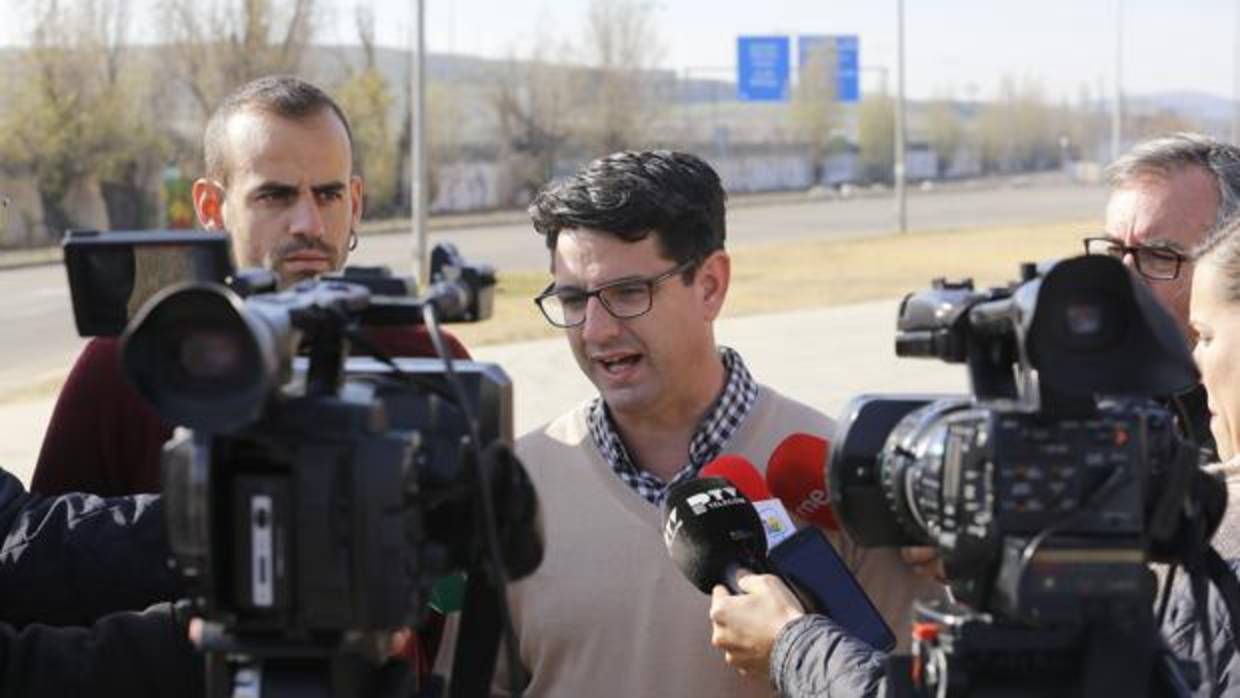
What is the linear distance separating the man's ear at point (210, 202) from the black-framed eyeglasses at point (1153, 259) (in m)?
2.03

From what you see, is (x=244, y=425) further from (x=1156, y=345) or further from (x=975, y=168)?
(x=975, y=168)

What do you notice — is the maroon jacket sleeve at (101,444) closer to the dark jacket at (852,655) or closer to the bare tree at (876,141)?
the dark jacket at (852,655)

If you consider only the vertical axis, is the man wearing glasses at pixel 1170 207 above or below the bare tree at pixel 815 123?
below

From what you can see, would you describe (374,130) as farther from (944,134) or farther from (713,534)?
(944,134)

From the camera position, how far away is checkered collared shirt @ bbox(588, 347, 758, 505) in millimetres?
3664

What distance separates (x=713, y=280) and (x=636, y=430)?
13.3 inches

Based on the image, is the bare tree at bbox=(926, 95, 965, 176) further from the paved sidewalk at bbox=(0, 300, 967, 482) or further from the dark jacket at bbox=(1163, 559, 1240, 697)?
the dark jacket at bbox=(1163, 559, 1240, 697)

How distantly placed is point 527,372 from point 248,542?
14869 millimetres

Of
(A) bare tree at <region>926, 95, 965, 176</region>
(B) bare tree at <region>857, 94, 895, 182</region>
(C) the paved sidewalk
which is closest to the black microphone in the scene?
(C) the paved sidewalk

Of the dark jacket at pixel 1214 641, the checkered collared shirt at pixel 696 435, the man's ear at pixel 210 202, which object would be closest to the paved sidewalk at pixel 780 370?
the man's ear at pixel 210 202

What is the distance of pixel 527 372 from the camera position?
55.8 feet

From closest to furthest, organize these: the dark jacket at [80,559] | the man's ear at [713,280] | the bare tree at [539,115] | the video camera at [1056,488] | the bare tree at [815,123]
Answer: the video camera at [1056,488], the dark jacket at [80,559], the man's ear at [713,280], the bare tree at [539,115], the bare tree at [815,123]

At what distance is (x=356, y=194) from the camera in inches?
190

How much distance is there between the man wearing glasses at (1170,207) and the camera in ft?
14.6
